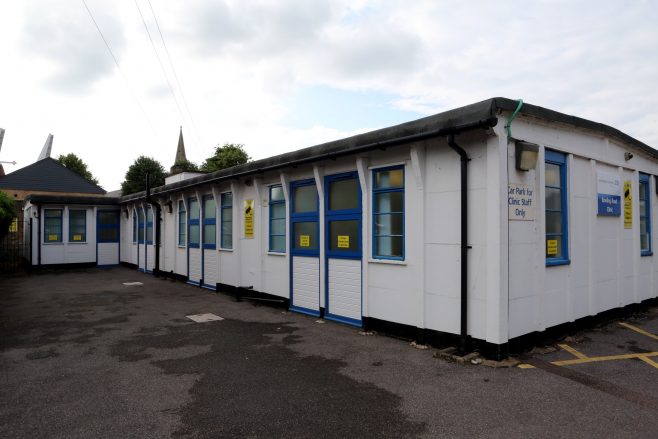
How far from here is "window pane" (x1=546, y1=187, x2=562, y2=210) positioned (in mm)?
6512

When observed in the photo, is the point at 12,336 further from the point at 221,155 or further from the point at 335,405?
the point at 221,155

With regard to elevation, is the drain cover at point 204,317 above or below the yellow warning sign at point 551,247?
below

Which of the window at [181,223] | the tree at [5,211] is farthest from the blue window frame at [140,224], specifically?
the tree at [5,211]

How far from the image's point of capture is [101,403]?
14.1ft

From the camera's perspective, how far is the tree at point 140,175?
5722 centimetres

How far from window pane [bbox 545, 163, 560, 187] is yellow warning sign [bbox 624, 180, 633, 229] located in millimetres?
2597

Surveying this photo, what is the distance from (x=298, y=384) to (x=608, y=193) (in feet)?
21.4

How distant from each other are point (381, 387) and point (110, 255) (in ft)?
64.7

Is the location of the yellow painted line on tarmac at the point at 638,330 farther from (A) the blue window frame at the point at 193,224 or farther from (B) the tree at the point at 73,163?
(B) the tree at the point at 73,163

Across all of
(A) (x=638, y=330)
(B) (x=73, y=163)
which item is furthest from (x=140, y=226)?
(B) (x=73, y=163)

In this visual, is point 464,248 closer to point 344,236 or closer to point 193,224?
point 344,236

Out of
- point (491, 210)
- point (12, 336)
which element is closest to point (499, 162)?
point (491, 210)

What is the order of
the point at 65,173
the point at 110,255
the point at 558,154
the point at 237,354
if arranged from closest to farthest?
1. the point at 237,354
2. the point at 558,154
3. the point at 110,255
4. the point at 65,173

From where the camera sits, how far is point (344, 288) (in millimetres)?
7816
